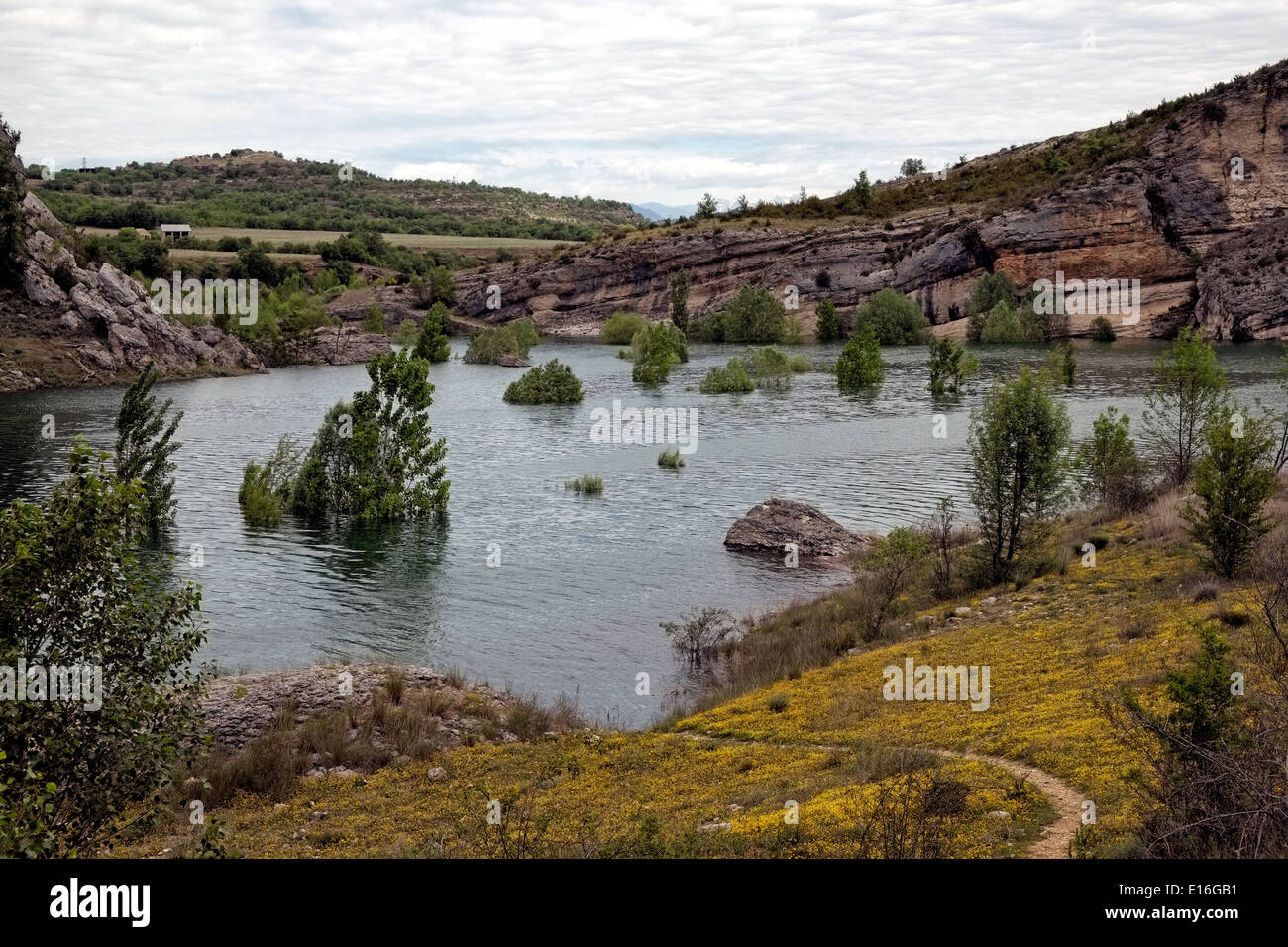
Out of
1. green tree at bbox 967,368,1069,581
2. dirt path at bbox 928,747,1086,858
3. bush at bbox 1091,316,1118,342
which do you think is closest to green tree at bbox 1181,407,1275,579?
green tree at bbox 967,368,1069,581

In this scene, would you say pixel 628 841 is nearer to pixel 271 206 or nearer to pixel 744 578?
pixel 744 578

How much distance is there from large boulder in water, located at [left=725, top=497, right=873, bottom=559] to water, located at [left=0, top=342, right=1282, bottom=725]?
0.77 m

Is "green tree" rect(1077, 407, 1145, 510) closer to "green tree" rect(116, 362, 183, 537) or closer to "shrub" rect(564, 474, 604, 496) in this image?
"shrub" rect(564, 474, 604, 496)

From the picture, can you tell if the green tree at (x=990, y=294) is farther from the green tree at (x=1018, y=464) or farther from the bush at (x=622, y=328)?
the green tree at (x=1018, y=464)

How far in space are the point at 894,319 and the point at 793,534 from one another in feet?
246

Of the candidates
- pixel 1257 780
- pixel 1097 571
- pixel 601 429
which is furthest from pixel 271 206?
pixel 1257 780

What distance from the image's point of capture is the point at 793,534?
113ft

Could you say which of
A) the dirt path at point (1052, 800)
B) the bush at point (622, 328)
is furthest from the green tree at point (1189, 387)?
the bush at point (622, 328)

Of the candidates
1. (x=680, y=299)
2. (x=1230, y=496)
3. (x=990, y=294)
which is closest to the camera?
(x=1230, y=496)

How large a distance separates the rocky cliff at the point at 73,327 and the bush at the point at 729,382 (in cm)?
Result: 3615

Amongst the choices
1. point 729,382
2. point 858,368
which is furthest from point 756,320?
point 858,368

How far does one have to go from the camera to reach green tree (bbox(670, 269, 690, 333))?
4769 inches

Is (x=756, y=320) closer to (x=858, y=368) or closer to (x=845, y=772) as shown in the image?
(x=858, y=368)

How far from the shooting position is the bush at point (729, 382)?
72.9 m
